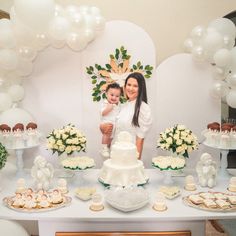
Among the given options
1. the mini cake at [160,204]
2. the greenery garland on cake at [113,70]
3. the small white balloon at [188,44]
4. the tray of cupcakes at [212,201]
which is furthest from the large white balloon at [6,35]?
the tray of cupcakes at [212,201]

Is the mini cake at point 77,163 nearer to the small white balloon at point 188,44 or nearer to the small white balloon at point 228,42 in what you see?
the small white balloon at point 188,44

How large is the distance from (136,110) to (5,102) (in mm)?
1103

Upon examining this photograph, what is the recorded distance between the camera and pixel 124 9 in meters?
3.18

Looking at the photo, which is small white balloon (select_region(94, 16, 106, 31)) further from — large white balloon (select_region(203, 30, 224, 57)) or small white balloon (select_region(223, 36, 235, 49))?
small white balloon (select_region(223, 36, 235, 49))

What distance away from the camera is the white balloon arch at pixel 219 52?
2.73 m

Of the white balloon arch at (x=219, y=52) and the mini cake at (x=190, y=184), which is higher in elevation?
the white balloon arch at (x=219, y=52)

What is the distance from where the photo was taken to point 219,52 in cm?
271

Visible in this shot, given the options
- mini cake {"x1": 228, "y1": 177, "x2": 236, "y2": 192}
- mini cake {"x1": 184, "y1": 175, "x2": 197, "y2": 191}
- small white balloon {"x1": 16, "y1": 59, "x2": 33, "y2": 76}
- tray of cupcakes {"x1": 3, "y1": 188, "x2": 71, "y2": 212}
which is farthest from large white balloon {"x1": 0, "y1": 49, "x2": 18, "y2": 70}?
mini cake {"x1": 228, "y1": 177, "x2": 236, "y2": 192}

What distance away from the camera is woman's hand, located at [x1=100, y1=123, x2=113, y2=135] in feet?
9.13

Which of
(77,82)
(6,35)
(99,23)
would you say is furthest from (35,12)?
(77,82)

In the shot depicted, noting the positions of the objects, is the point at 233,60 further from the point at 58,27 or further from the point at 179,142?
the point at 58,27

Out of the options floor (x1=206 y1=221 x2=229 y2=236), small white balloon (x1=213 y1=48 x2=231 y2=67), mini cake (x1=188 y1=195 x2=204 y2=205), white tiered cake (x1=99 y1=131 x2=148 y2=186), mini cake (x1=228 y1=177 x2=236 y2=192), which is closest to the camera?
mini cake (x1=188 y1=195 x2=204 y2=205)

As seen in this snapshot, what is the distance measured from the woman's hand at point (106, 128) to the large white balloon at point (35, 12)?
94 centimetres

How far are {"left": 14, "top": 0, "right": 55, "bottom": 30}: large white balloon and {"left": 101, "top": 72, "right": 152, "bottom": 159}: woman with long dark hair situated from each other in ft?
2.65
